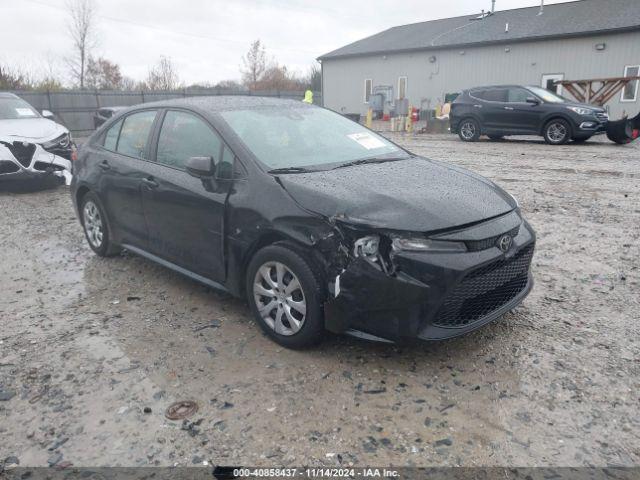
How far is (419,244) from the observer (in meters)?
2.90

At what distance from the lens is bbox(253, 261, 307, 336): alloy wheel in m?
3.24

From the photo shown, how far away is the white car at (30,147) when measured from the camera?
8406 mm

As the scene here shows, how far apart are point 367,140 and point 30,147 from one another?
21.9 ft

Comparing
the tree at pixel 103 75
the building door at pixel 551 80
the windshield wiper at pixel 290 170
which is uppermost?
the tree at pixel 103 75

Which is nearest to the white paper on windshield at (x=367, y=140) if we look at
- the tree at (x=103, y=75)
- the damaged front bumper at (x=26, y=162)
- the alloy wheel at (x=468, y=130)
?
the damaged front bumper at (x=26, y=162)

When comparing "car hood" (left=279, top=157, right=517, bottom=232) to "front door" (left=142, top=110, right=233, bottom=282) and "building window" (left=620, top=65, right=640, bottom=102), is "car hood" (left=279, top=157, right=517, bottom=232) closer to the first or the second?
"front door" (left=142, top=110, right=233, bottom=282)

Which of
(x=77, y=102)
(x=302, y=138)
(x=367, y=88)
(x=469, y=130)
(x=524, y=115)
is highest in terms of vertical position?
(x=367, y=88)

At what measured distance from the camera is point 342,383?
302 cm

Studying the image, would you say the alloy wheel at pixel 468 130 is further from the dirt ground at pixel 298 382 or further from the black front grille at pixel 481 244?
the black front grille at pixel 481 244

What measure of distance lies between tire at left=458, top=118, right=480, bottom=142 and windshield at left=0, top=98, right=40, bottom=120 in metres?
12.2

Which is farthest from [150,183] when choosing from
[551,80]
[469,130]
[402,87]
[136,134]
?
[402,87]

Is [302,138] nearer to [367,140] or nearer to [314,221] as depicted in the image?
[367,140]

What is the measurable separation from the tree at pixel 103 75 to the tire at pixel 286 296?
37601 mm

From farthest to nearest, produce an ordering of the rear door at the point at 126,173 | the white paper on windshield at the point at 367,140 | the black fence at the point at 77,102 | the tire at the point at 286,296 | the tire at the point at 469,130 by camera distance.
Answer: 1. the black fence at the point at 77,102
2. the tire at the point at 469,130
3. the rear door at the point at 126,173
4. the white paper on windshield at the point at 367,140
5. the tire at the point at 286,296
